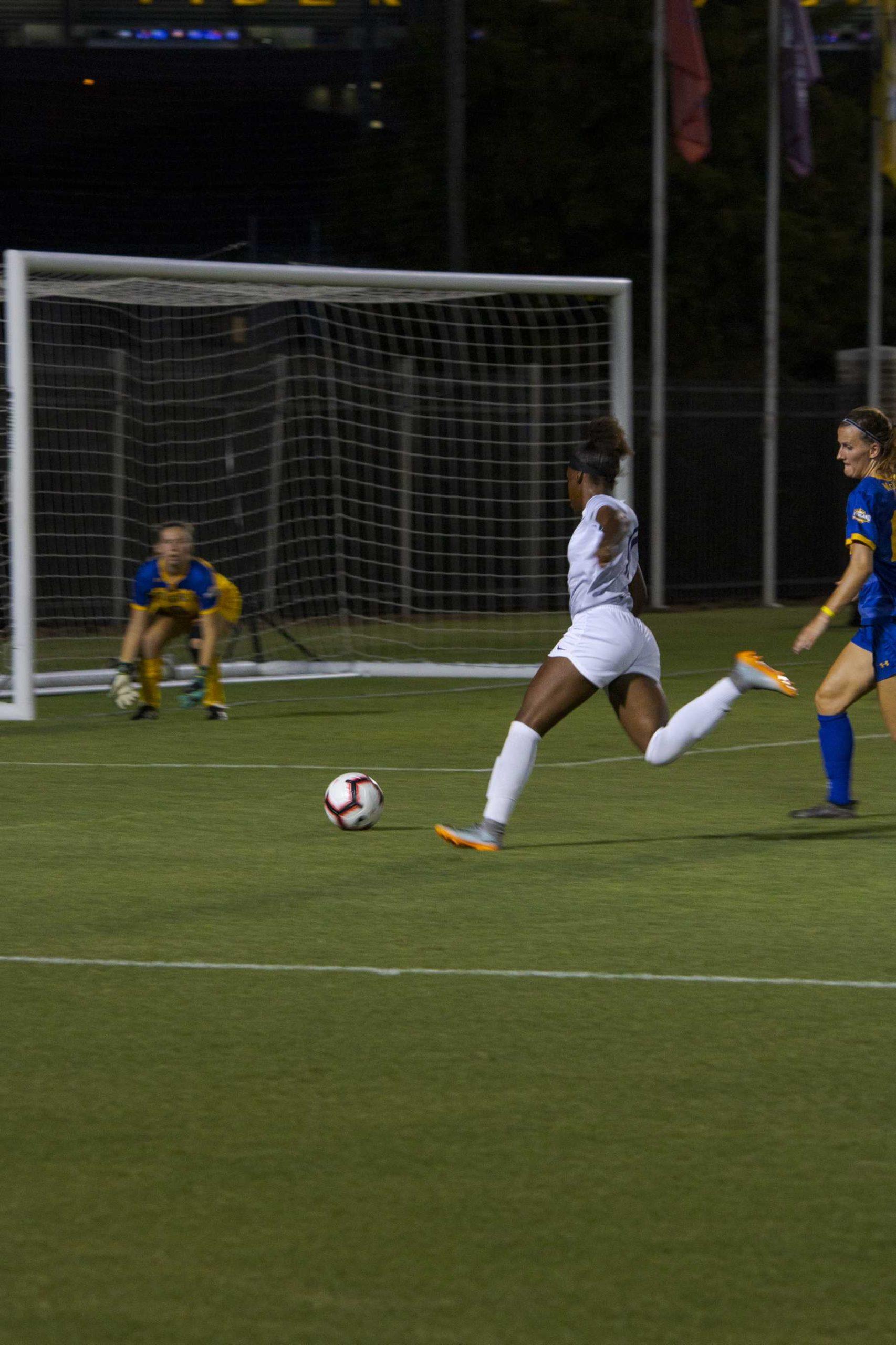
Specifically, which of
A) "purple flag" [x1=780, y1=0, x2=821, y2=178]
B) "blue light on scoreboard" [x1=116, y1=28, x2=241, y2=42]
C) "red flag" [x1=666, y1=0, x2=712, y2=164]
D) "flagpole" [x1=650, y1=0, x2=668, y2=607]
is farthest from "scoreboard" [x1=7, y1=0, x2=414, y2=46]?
"flagpole" [x1=650, y1=0, x2=668, y2=607]

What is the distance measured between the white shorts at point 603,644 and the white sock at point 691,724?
0.94 feet

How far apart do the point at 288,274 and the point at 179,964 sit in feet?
28.4

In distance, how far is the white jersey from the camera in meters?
7.96

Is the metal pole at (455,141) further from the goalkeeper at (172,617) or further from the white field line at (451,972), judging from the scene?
the white field line at (451,972)

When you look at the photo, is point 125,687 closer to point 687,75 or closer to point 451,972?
point 451,972

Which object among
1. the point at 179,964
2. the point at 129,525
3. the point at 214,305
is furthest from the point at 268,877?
the point at 129,525

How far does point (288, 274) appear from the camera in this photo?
14.2 metres

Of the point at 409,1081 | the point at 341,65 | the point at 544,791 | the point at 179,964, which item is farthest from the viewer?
the point at 341,65

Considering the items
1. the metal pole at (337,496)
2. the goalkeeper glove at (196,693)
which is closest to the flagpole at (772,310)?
the metal pole at (337,496)

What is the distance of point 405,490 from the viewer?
1769cm

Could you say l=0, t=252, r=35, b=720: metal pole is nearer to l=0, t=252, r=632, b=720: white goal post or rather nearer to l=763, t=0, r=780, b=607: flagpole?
l=0, t=252, r=632, b=720: white goal post

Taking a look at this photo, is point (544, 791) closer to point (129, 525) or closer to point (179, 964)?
point (179, 964)

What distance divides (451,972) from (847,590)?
120 inches

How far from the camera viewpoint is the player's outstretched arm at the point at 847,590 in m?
8.44
